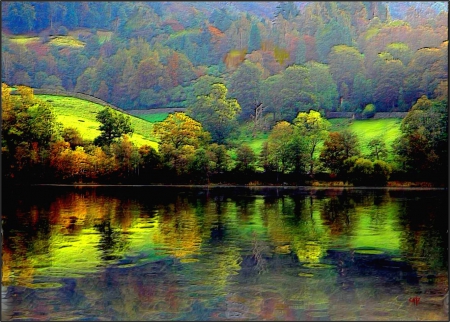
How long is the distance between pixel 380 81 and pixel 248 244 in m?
55.1

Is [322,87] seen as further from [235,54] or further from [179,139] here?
[179,139]

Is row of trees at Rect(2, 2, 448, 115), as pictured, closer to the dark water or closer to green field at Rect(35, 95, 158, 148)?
green field at Rect(35, 95, 158, 148)

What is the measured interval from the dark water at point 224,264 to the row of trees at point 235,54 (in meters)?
→ 37.3

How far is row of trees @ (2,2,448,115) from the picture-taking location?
6594 centimetres

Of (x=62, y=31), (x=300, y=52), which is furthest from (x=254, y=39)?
(x=62, y=31)

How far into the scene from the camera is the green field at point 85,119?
57.2 m

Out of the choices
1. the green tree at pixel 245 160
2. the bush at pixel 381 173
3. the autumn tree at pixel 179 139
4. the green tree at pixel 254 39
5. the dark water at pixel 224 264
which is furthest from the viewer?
the green tree at pixel 254 39

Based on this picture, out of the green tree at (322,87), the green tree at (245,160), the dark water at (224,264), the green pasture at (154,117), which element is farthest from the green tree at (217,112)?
the dark water at (224,264)

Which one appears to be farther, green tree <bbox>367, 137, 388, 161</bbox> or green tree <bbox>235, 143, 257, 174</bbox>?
green tree <bbox>367, 137, 388, 161</bbox>

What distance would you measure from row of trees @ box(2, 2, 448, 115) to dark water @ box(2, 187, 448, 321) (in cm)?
3731

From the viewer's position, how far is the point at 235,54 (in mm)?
77062

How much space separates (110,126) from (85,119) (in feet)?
11.3

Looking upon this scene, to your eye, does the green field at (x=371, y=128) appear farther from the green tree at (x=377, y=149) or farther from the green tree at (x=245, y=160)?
the green tree at (x=245, y=160)

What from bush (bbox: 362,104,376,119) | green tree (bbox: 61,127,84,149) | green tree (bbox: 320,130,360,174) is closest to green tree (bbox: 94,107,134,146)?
green tree (bbox: 61,127,84,149)
